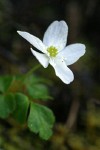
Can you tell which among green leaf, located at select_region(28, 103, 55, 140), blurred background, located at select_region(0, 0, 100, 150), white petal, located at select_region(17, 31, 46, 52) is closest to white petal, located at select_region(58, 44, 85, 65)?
white petal, located at select_region(17, 31, 46, 52)

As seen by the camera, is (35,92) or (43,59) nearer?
(43,59)

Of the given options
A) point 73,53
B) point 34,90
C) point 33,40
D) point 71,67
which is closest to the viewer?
point 33,40

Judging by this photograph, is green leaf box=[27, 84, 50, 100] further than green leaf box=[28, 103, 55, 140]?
Yes

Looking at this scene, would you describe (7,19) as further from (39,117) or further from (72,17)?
(39,117)

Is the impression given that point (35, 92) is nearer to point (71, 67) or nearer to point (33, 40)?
point (33, 40)

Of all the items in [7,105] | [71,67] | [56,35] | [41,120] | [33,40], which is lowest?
[71,67]

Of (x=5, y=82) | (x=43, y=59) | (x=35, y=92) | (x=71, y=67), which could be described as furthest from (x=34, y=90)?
(x=71, y=67)

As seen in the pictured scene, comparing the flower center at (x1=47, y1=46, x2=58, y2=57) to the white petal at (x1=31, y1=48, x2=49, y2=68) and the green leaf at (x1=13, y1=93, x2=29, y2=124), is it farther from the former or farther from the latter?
the green leaf at (x1=13, y1=93, x2=29, y2=124)

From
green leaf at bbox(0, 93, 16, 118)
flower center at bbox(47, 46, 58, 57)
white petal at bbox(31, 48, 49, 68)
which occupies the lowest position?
green leaf at bbox(0, 93, 16, 118)
